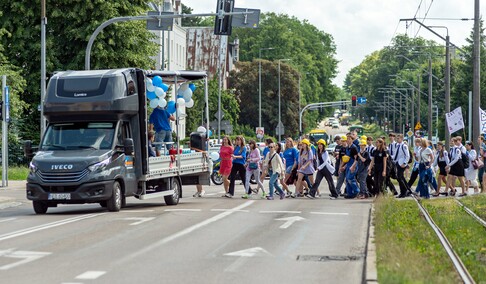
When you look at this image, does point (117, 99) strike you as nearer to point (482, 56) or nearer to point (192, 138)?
point (192, 138)

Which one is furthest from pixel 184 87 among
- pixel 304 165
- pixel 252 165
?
pixel 304 165

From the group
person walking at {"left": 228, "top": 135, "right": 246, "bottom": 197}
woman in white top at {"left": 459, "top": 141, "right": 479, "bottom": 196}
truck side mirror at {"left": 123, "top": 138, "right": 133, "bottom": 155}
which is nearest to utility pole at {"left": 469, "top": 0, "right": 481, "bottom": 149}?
woman in white top at {"left": 459, "top": 141, "right": 479, "bottom": 196}

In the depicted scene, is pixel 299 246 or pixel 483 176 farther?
pixel 483 176

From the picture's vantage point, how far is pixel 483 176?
3397cm

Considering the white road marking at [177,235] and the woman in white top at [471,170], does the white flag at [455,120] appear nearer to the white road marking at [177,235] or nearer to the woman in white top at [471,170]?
the woman in white top at [471,170]

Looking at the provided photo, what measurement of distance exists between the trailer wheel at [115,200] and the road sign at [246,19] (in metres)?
11.0

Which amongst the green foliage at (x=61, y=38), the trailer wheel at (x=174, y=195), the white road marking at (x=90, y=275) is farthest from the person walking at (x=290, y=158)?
the green foliage at (x=61, y=38)

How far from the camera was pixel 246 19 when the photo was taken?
3412cm

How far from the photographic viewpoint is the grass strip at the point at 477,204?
23.6 meters

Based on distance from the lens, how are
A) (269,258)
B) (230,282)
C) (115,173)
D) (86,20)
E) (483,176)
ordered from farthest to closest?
1. (86,20)
2. (483,176)
3. (115,173)
4. (269,258)
5. (230,282)

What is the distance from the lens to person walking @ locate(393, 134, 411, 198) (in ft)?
104

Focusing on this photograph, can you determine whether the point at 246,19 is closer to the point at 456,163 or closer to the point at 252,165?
the point at 252,165

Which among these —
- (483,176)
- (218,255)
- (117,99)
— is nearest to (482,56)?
(483,176)

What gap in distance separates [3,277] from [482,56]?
4409 inches
